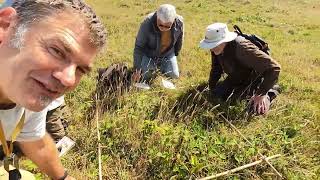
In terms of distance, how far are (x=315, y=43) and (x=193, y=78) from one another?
15.1ft

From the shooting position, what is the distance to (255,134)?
5.20m

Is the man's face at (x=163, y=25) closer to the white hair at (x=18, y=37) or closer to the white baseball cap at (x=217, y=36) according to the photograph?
the white baseball cap at (x=217, y=36)

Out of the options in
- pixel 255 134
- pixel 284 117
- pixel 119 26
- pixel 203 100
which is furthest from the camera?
pixel 119 26

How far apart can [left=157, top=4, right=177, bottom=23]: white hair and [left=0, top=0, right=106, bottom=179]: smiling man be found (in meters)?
4.69

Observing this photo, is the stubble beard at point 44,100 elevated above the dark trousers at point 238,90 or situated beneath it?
elevated above

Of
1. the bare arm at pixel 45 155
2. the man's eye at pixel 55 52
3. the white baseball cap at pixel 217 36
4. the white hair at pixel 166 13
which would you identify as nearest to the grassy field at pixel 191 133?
the white baseball cap at pixel 217 36

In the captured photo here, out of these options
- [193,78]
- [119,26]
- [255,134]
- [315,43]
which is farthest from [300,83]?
[119,26]

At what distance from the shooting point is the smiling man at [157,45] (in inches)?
280

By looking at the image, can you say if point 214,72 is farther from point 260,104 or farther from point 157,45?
point 157,45

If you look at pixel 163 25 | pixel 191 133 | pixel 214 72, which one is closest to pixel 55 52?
pixel 191 133

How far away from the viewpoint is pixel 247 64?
5.75 m

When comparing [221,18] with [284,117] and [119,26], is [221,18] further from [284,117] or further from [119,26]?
[284,117]

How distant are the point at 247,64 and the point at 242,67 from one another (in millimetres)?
252

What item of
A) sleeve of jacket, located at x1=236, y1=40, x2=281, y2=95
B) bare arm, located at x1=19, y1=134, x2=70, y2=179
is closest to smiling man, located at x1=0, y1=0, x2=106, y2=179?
bare arm, located at x1=19, y1=134, x2=70, y2=179
